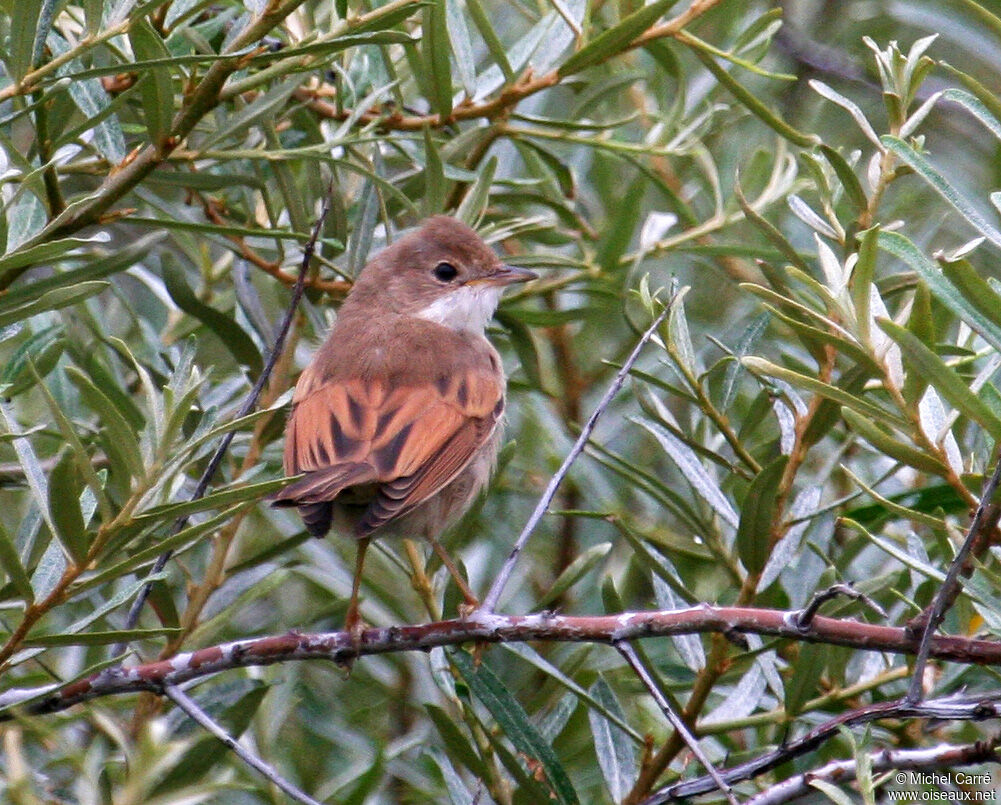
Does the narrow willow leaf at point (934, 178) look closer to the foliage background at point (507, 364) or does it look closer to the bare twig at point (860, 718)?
the foliage background at point (507, 364)

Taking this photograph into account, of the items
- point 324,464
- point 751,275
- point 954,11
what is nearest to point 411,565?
point 324,464

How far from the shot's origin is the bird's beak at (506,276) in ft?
14.8

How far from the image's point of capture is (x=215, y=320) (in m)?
3.72

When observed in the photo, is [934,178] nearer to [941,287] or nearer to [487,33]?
[941,287]

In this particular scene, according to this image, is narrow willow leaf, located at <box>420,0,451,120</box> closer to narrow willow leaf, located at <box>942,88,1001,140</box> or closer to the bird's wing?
the bird's wing

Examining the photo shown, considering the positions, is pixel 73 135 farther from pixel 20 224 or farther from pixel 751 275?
pixel 751 275

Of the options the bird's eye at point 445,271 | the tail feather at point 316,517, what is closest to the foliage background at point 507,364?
the tail feather at point 316,517

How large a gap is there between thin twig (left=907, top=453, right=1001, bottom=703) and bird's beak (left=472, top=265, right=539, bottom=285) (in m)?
2.39

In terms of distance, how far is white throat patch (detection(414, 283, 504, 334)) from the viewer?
182 inches

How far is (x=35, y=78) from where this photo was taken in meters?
2.66

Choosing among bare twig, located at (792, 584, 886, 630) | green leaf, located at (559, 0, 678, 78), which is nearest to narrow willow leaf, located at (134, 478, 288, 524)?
bare twig, located at (792, 584, 886, 630)

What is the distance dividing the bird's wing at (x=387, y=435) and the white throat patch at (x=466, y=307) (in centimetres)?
23

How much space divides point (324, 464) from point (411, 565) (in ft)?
1.44

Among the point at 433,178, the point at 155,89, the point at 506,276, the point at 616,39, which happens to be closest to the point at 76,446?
the point at 155,89
